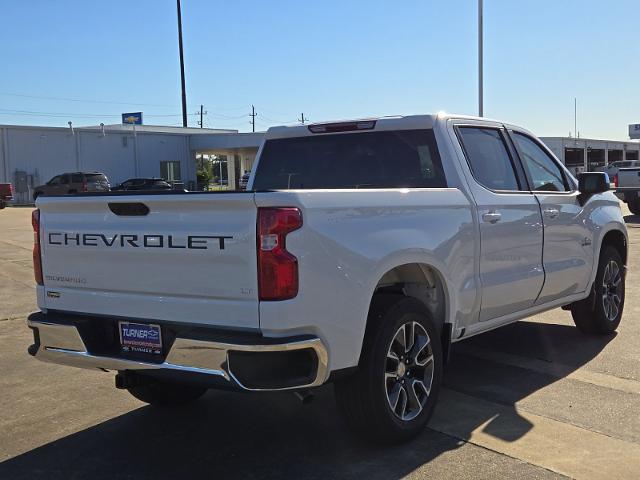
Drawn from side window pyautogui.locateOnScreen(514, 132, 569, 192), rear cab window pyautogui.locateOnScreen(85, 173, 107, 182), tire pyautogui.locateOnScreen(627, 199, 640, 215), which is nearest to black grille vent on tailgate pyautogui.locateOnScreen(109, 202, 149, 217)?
side window pyautogui.locateOnScreen(514, 132, 569, 192)

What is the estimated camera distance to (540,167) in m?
5.93

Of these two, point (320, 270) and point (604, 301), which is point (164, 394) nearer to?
point (320, 270)

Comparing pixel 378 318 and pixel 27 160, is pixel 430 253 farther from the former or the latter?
pixel 27 160

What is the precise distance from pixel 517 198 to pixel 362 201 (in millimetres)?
1916

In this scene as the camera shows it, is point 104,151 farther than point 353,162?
Yes

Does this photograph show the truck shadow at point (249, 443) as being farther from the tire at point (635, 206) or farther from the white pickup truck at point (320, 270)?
the tire at point (635, 206)

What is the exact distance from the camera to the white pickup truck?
3.37m

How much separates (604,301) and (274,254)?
Result: 173 inches

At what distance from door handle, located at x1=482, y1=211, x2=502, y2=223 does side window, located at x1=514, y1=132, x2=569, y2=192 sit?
957mm

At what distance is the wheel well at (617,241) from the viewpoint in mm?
6719

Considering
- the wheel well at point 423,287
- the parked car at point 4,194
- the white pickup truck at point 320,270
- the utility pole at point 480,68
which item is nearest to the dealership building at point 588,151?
the utility pole at point 480,68

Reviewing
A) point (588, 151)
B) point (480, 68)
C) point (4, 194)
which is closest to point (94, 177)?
point (4, 194)

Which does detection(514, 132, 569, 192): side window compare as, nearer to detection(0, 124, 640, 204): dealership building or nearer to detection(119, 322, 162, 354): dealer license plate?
detection(119, 322, 162, 354): dealer license plate

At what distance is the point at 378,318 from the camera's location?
12.6ft
